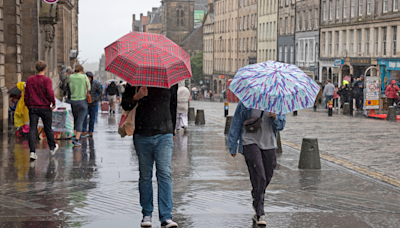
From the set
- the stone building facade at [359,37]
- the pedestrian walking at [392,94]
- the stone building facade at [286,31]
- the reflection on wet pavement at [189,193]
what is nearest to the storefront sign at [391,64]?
the stone building facade at [359,37]

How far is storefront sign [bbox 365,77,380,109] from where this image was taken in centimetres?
2828

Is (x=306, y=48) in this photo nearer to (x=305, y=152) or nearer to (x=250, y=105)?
(x=305, y=152)

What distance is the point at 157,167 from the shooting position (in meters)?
6.25

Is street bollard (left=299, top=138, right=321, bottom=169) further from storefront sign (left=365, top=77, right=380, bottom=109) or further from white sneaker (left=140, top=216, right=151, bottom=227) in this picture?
storefront sign (left=365, top=77, right=380, bottom=109)

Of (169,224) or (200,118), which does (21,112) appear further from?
(169,224)

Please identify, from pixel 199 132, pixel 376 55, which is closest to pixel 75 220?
pixel 199 132

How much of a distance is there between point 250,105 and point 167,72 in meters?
0.90

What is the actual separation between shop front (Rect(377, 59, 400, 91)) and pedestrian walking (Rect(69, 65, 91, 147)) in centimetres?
3317

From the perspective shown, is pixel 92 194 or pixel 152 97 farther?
pixel 92 194

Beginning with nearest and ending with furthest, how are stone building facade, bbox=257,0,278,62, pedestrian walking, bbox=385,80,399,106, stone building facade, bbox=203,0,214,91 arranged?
pedestrian walking, bbox=385,80,399,106 < stone building facade, bbox=257,0,278,62 < stone building facade, bbox=203,0,214,91

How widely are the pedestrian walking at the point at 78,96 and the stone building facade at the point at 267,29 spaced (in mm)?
64639

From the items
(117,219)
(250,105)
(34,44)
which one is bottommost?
(117,219)

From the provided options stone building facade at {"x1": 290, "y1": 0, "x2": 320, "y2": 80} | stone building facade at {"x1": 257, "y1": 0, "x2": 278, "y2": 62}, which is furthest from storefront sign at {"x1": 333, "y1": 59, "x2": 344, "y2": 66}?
stone building facade at {"x1": 257, "y1": 0, "x2": 278, "y2": 62}

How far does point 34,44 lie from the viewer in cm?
2308
